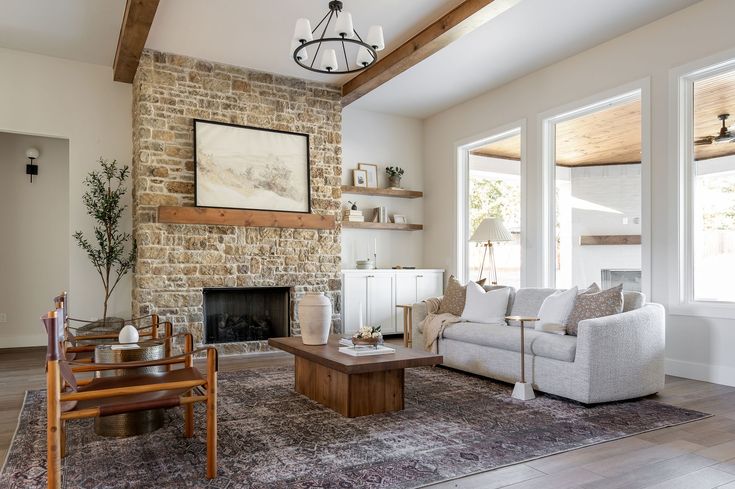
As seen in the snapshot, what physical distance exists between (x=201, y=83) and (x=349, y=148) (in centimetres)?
241

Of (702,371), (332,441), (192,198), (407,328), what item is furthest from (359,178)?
(332,441)

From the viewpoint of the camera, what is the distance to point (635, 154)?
519 cm

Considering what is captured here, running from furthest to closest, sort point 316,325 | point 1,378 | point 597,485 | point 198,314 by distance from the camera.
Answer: point 198,314, point 1,378, point 316,325, point 597,485

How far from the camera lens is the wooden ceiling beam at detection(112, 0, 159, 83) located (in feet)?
14.3

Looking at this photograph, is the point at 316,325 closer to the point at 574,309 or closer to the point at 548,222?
the point at 574,309

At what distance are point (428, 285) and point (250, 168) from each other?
10.2 feet

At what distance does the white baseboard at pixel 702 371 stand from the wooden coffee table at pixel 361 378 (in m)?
2.60

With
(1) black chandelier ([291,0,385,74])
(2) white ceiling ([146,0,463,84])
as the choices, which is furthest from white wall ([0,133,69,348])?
(1) black chandelier ([291,0,385,74])

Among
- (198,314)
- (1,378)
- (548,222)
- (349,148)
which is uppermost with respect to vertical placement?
(349,148)

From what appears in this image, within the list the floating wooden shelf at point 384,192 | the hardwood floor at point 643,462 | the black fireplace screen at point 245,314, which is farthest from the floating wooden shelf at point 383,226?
the hardwood floor at point 643,462

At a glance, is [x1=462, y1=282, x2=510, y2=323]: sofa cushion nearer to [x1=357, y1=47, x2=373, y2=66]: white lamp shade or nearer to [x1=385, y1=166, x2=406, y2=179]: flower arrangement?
[x1=357, y1=47, x2=373, y2=66]: white lamp shade

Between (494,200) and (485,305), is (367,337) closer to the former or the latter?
(485,305)

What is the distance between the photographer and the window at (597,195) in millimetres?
5180

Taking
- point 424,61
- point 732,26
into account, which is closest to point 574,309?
point 732,26
